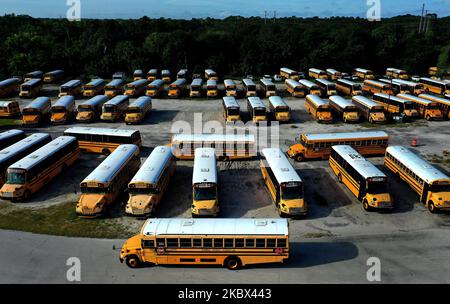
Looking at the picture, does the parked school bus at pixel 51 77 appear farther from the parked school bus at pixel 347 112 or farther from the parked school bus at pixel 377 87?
the parked school bus at pixel 377 87

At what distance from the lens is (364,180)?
25.6 m

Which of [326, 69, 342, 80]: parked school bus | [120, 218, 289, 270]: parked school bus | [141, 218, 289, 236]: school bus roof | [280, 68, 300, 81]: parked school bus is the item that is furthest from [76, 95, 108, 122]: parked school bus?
[326, 69, 342, 80]: parked school bus

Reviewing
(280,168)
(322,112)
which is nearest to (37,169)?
(280,168)

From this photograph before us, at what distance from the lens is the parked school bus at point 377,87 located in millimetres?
54750

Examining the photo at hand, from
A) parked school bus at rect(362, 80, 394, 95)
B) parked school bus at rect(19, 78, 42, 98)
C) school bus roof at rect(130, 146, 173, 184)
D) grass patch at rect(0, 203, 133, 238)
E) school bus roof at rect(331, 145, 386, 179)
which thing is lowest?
grass patch at rect(0, 203, 133, 238)

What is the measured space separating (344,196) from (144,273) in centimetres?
1542

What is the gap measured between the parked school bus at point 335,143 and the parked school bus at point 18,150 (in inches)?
868

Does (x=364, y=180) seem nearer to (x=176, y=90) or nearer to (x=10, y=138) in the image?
(x=10, y=138)

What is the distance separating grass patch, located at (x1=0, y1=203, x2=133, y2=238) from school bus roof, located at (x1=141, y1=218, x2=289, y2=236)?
424 cm

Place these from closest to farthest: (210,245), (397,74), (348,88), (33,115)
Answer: (210,245) → (33,115) → (348,88) → (397,74)

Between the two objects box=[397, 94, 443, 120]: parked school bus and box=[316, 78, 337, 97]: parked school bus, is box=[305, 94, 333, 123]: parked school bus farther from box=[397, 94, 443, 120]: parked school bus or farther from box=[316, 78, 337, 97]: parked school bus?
box=[316, 78, 337, 97]: parked school bus

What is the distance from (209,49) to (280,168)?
65.5 m

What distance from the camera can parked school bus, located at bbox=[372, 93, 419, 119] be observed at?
46.7 m
